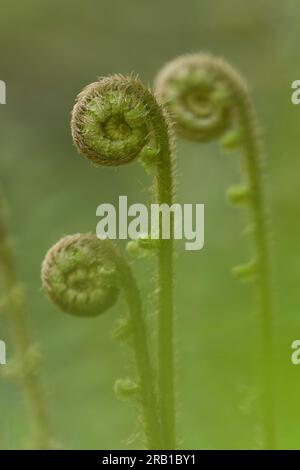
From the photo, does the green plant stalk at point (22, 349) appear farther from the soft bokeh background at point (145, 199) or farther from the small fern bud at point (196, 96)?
the small fern bud at point (196, 96)

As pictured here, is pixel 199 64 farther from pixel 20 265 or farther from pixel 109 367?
pixel 20 265

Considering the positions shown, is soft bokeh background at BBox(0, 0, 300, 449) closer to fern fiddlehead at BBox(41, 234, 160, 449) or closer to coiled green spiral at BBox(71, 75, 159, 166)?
fern fiddlehead at BBox(41, 234, 160, 449)

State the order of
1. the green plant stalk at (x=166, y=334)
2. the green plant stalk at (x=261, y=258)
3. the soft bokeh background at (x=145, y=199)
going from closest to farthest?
1. the green plant stalk at (x=166, y=334)
2. the green plant stalk at (x=261, y=258)
3. the soft bokeh background at (x=145, y=199)

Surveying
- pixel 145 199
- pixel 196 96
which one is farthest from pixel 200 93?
pixel 145 199

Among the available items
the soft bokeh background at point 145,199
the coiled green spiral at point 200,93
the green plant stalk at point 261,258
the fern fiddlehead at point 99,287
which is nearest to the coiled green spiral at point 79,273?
the fern fiddlehead at point 99,287

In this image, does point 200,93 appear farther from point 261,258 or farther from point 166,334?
point 166,334
